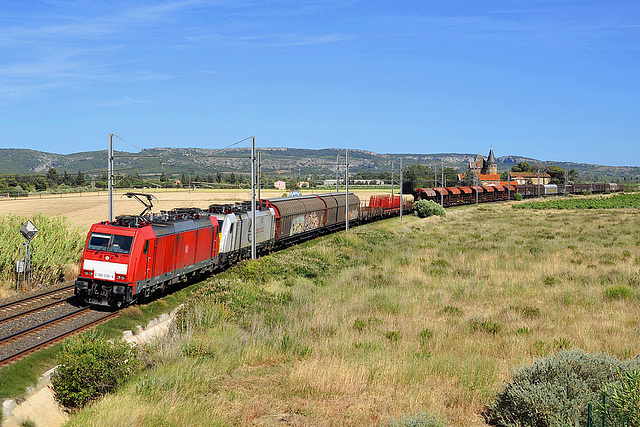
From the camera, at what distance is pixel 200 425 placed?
10898 mm

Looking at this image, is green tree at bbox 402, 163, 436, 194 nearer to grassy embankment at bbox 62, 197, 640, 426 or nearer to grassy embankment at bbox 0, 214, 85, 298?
grassy embankment at bbox 62, 197, 640, 426

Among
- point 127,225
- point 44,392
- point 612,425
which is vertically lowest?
point 44,392

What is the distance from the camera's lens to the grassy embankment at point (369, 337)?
12086 mm

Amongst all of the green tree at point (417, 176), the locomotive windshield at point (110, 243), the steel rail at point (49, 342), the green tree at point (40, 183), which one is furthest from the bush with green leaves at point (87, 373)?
the green tree at point (417, 176)

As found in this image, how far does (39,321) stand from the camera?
19.2m

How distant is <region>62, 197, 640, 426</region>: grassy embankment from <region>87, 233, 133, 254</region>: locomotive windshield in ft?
10.3

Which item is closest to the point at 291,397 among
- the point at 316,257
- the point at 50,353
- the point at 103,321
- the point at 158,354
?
the point at 158,354

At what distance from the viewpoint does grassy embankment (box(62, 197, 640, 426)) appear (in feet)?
39.7

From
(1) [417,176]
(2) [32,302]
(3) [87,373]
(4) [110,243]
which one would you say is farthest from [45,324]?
(1) [417,176]

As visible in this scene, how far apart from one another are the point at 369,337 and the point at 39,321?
35.2 feet

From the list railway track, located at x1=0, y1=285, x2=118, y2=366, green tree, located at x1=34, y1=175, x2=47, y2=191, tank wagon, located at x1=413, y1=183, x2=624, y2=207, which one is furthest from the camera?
green tree, located at x1=34, y1=175, x2=47, y2=191

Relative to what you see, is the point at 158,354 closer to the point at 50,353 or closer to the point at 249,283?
the point at 50,353

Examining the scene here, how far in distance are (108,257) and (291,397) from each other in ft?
35.9

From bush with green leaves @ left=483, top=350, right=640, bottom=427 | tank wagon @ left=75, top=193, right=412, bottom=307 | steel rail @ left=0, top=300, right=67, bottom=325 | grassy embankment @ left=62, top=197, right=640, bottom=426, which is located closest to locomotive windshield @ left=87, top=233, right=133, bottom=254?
tank wagon @ left=75, top=193, right=412, bottom=307
